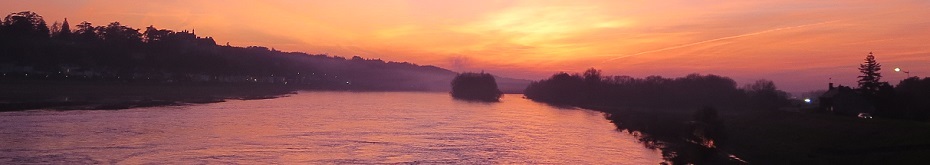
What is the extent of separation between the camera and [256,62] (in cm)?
19575

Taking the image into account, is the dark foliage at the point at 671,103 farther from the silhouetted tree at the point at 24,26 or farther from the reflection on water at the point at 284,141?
the silhouetted tree at the point at 24,26

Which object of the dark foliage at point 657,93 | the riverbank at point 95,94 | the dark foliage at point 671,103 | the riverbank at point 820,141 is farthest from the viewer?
the dark foliage at point 657,93

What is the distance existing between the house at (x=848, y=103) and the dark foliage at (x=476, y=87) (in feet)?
331

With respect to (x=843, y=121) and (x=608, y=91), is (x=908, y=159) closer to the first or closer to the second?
(x=843, y=121)

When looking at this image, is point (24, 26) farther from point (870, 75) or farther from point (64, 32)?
point (870, 75)

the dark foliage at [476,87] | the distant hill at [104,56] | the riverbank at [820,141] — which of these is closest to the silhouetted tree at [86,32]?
the distant hill at [104,56]

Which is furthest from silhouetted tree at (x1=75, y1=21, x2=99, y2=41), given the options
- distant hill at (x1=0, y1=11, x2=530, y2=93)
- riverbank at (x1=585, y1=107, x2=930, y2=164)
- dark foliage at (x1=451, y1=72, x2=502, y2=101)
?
riverbank at (x1=585, y1=107, x2=930, y2=164)

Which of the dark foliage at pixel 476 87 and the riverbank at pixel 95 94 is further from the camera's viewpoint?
the dark foliage at pixel 476 87

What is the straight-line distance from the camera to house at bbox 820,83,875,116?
6762 cm

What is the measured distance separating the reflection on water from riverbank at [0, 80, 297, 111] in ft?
43.0

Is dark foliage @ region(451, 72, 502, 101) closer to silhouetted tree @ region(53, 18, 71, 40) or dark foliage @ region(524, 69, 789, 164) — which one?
dark foliage @ region(524, 69, 789, 164)

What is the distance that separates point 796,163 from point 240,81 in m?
149

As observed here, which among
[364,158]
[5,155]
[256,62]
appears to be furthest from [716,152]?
[256,62]

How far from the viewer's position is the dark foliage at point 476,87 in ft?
571
